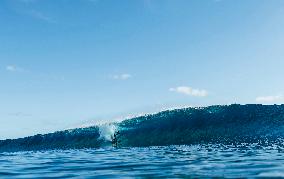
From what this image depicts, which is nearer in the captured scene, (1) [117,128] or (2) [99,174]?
(2) [99,174]

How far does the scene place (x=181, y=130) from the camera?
4597 cm

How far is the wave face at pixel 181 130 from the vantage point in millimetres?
41312

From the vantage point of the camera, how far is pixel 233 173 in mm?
12055

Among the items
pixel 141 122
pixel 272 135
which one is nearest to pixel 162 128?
pixel 141 122

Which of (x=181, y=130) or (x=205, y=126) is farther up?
(x=205, y=126)

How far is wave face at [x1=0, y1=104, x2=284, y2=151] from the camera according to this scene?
4131cm

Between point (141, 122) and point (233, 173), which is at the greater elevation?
point (141, 122)

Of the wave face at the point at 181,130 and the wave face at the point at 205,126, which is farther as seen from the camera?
the wave face at the point at 181,130

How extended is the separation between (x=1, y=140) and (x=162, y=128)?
25530mm

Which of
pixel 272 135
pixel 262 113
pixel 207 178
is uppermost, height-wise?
pixel 262 113

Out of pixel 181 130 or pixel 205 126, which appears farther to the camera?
pixel 181 130

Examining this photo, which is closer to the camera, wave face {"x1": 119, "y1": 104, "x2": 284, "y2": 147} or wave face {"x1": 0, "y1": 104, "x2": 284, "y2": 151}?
wave face {"x1": 119, "y1": 104, "x2": 284, "y2": 147}

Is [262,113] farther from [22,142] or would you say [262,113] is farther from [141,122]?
[22,142]

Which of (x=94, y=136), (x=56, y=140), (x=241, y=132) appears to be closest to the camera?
(x=241, y=132)
